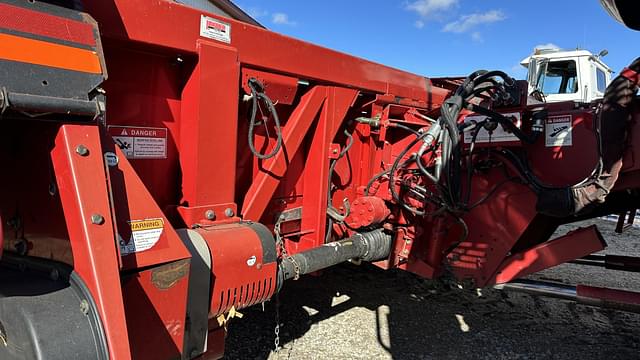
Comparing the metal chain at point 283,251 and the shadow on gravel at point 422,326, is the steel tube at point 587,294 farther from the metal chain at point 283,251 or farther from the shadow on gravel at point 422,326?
the metal chain at point 283,251

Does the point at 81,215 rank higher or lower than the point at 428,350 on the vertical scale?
higher

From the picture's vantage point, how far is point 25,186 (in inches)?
58.0

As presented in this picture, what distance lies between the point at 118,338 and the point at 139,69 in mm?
1248

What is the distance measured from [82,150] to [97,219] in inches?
8.0

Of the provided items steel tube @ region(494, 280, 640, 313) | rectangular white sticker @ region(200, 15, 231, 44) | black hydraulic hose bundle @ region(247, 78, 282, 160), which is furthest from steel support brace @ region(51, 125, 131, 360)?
steel tube @ region(494, 280, 640, 313)

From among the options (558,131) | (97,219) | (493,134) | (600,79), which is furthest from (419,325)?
(600,79)

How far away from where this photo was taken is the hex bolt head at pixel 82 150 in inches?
50.4

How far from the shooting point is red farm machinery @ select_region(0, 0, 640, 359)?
1.26 metres

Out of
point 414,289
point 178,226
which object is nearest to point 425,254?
point 414,289

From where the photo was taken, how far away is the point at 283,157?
2586mm

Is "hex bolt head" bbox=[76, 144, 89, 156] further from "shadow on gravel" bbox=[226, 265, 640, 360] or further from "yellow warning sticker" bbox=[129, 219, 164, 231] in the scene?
"shadow on gravel" bbox=[226, 265, 640, 360]

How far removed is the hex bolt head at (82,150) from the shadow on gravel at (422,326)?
200cm

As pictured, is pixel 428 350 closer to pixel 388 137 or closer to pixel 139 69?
pixel 388 137

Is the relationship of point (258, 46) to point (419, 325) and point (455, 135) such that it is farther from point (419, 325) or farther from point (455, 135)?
point (419, 325)
